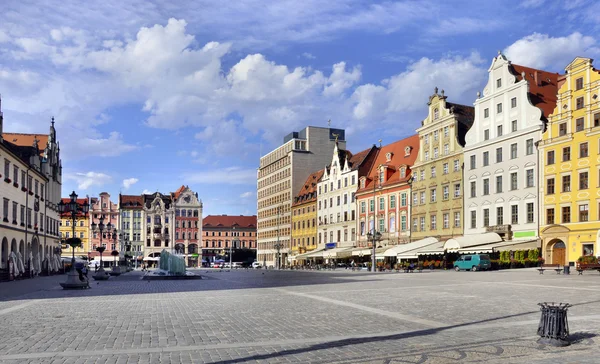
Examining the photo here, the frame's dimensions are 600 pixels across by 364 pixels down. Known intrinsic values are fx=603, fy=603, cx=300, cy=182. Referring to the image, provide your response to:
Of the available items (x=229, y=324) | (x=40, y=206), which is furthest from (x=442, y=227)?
(x=229, y=324)

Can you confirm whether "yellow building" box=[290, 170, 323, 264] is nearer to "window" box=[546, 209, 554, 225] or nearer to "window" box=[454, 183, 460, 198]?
"window" box=[454, 183, 460, 198]

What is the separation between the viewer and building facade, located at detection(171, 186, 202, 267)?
146m

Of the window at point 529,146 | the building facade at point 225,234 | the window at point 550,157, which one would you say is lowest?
the building facade at point 225,234

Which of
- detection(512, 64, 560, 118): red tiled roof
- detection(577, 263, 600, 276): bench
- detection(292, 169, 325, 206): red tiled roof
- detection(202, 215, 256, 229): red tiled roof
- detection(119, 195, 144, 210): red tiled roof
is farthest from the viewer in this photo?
detection(202, 215, 256, 229): red tiled roof

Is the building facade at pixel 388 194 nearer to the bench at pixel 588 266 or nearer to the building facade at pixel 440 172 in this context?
the building facade at pixel 440 172

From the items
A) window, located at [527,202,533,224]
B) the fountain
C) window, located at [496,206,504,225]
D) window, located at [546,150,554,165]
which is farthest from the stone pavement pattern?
window, located at [496,206,504,225]

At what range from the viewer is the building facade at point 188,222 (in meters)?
146

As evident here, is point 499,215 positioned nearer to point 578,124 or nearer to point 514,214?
point 514,214

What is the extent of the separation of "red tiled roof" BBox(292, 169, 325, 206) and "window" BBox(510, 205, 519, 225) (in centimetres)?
4835

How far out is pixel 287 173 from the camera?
116812mm

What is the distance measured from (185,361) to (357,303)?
11.0m

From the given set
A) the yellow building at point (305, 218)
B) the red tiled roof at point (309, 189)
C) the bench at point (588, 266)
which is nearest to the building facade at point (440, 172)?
the bench at point (588, 266)

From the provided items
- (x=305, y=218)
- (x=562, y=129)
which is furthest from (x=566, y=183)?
(x=305, y=218)

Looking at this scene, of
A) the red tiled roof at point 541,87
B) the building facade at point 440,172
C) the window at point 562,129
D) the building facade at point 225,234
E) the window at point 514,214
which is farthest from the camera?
the building facade at point 225,234
